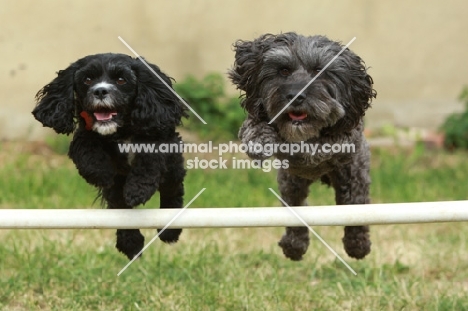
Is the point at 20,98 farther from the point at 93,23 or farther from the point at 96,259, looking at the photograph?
the point at 96,259

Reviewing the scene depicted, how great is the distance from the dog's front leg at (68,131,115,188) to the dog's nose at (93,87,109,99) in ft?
1.01

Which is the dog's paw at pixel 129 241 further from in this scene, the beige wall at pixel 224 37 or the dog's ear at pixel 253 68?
the beige wall at pixel 224 37

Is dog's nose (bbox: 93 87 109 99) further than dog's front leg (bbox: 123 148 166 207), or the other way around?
dog's front leg (bbox: 123 148 166 207)

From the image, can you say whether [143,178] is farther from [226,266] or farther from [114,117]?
[226,266]

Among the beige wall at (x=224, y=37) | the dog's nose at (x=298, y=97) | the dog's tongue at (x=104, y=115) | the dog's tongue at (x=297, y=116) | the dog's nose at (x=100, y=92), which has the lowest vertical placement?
the dog's tongue at (x=104, y=115)

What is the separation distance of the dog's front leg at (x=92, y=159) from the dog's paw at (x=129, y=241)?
398 millimetres

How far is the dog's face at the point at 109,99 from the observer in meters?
3.57

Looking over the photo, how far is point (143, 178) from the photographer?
12.3 feet

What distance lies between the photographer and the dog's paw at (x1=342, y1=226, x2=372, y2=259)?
14.5ft

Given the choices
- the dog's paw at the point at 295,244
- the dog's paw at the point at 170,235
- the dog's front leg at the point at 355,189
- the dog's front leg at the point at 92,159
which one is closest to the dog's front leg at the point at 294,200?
the dog's paw at the point at 295,244

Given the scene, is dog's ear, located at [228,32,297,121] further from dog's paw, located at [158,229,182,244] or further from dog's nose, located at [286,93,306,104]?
dog's paw, located at [158,229,182,244]

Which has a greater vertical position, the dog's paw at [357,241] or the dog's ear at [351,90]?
the dog's ear at [351,90]

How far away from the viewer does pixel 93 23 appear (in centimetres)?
881

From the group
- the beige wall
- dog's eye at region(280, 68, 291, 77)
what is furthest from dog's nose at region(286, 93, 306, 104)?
the beige wall
